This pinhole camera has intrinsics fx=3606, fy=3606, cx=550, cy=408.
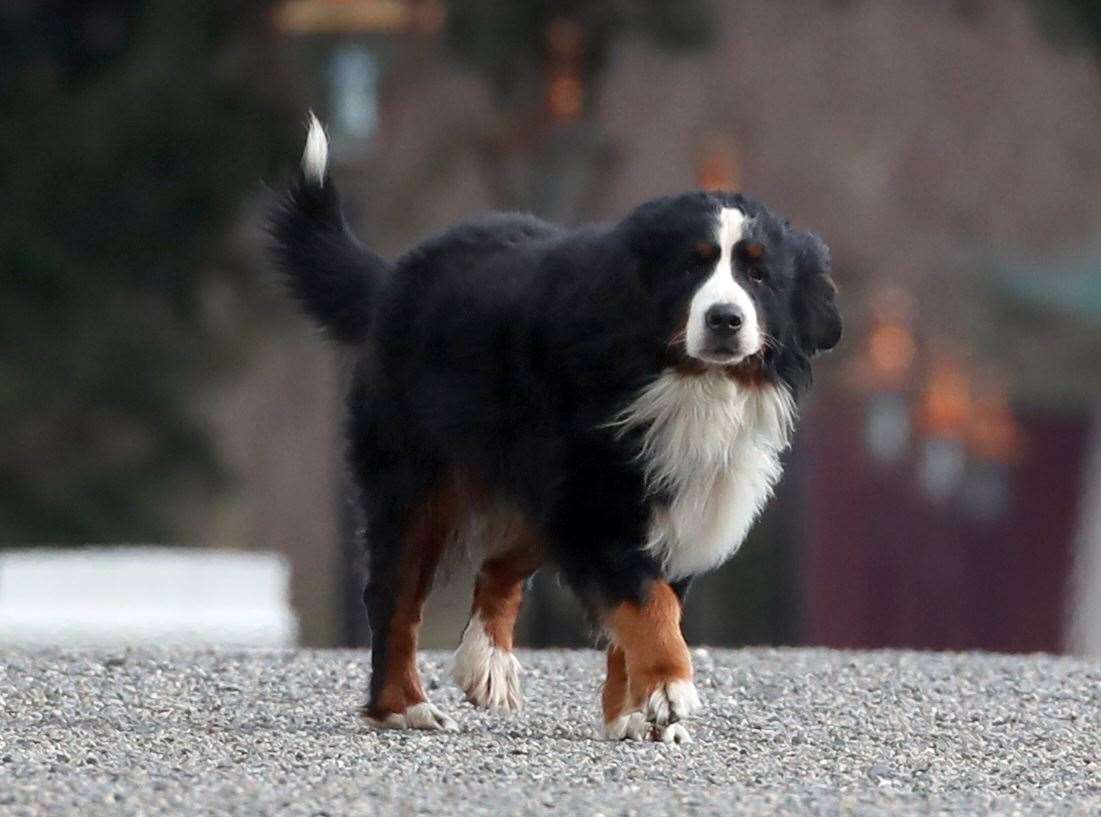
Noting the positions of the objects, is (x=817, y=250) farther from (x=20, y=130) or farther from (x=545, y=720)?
(x=20, y=130)

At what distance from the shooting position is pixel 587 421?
9680mm

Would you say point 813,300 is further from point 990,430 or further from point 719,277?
point 990,430

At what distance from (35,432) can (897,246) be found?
24.5 ft

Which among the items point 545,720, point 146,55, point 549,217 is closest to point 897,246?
point 146,55

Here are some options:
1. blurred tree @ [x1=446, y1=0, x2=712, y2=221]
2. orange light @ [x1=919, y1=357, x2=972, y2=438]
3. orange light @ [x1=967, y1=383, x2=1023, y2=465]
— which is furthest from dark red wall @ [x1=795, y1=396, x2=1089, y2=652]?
blurred tree @ [x1=446, y1=0, x2=712, y2=221]

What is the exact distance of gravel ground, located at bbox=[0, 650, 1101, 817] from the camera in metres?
8.38

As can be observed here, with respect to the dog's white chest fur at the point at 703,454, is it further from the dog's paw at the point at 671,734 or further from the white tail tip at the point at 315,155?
the white tail tip at the point at 315,155

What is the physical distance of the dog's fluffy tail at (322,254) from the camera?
1074cm

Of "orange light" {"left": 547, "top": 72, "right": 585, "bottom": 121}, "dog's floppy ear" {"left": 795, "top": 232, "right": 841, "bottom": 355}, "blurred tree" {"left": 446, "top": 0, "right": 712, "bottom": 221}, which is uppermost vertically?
"blurred tree" {"left": 446, "top": 0, "right": 712, "bottom": 221}

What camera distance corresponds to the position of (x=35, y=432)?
2600cm

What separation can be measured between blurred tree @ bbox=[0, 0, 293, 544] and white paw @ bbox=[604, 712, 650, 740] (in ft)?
51.7

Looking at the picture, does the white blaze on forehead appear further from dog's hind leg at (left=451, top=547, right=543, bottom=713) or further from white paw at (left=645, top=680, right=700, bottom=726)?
dog's hind leg at (left=451, top=547, right=543, bottom=713)

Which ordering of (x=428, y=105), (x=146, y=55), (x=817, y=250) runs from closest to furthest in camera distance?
(x=817, y=250)
(x=146, y=55)
(x=428, y=105)

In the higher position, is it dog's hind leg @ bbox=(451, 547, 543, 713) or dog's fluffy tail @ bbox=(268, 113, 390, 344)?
dog's fluffy tail @ bbox=(268, 113, 390, 344)
